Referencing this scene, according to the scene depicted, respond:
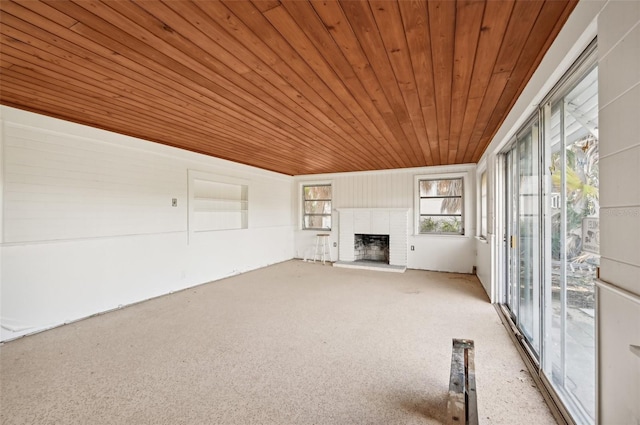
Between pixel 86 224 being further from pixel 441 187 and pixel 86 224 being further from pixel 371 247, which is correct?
pixel 441 187

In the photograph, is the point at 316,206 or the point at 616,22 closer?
the point at 616,22

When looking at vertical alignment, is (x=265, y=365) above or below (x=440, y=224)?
below

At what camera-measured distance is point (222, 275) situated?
560 centimetres

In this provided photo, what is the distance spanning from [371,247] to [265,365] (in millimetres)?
5265

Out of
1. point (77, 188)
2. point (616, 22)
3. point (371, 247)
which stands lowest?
point (371, 247)

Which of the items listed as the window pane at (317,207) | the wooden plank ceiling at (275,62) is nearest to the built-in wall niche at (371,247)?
the window pane at (317,207)

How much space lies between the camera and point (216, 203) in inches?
226

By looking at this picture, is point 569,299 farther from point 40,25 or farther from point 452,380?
point 40,25

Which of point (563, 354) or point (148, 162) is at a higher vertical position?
point (148, 162)

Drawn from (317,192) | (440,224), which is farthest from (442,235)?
(317,192)

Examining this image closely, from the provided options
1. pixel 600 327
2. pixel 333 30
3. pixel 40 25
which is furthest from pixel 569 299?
pixel 40 25

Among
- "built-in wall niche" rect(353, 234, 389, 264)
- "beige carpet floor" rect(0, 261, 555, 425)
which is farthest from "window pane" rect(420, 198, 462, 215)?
"beige carpet floor" rect(0, 261, 555, 425)

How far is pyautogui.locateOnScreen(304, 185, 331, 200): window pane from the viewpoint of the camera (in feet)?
25.2

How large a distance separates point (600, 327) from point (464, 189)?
5.41m
